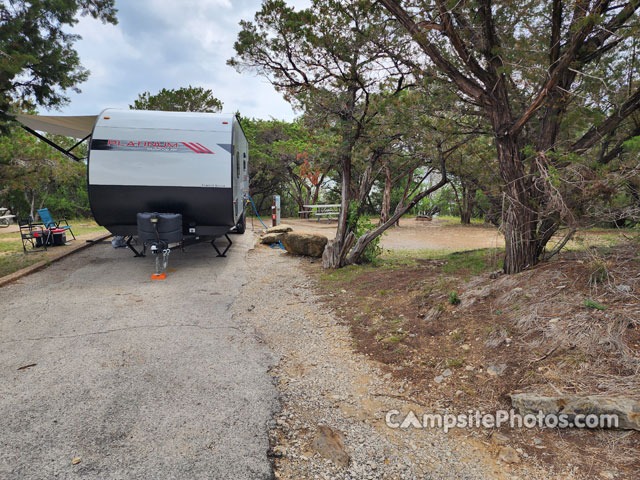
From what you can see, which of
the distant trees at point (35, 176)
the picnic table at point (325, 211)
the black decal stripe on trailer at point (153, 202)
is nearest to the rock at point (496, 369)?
the black decal stripe on trailer at point (153, 202)

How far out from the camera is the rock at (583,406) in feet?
6.85

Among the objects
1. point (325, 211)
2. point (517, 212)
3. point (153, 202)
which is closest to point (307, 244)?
point (153, 202)

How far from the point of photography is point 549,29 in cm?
487

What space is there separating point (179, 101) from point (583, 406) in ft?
81.4

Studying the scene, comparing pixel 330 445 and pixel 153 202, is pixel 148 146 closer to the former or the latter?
pixel 153 202

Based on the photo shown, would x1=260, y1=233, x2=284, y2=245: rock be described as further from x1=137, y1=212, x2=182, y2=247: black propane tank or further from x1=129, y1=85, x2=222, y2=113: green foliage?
x1=129, y1=85, x2=222, y2=113: green foliage

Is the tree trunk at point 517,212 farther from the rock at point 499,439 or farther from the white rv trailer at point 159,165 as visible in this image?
the white rv trailer at point 159,165

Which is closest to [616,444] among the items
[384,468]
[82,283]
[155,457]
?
[384,468]

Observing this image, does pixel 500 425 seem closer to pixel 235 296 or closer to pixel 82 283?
pixel 235 296

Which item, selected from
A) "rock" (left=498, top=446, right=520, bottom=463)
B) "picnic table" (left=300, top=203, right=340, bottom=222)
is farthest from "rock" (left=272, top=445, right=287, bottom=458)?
"picnic table" (left=300, top=203, right=340, bottom=222)

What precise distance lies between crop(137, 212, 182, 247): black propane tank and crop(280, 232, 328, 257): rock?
304cm

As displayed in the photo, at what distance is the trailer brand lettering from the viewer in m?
6.81

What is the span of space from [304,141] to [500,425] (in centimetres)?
2133

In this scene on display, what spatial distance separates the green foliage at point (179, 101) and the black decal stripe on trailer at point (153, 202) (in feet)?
56.3
